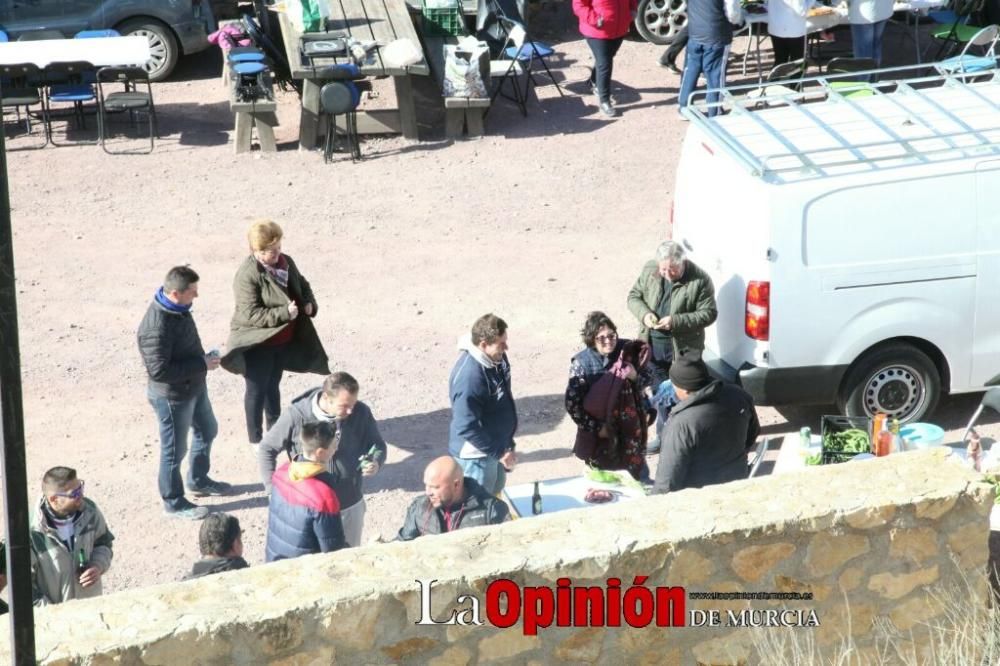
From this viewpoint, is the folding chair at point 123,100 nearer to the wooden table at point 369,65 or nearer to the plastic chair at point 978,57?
the wooden table at point 369,65

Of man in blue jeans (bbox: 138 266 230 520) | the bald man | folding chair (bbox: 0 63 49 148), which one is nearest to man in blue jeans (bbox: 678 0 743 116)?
folding chair (bbox: 0 63 49 148)

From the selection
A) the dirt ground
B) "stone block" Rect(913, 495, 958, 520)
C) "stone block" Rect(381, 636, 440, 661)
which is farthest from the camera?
the dirt ground

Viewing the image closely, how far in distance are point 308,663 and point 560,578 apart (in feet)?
3.11

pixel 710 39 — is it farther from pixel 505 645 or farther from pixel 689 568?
pixel 505 645

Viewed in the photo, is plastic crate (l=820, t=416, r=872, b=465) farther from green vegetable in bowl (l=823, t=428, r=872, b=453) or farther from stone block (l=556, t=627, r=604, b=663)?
stone block (l=556, t=627, r=604, b=663)

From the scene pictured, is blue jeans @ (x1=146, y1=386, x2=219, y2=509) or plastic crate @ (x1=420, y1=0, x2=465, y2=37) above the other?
plastic crate @ (x1=420, y1=0, x2=465, y2=37)

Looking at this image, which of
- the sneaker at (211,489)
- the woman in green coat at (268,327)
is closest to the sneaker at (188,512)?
the sneaker at (211,489)

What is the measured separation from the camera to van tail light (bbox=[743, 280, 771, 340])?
9109mm

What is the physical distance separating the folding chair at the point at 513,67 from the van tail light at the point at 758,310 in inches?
276

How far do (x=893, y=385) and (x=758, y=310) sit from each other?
3.92 ft

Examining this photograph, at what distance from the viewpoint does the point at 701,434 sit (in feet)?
24.7

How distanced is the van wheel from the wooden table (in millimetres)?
7011

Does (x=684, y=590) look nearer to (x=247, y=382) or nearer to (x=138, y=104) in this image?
(x=247, y=382)

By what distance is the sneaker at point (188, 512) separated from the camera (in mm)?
9008
